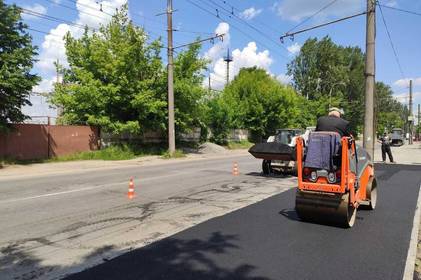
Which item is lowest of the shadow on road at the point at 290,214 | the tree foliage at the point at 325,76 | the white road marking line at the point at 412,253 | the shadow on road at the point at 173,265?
the white road marking line at the point at 412,253

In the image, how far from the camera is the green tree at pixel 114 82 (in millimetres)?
24562

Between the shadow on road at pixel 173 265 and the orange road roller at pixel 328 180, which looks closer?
the shadow on road at pixel 173 265

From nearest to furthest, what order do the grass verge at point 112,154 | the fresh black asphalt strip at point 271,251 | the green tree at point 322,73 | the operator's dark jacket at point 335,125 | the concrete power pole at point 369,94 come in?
the fresh black asphalt strip at point 271,251 < the operator's dark jacket at point 335,125 < the concrete power pole at point 369,94 < the grass verge at point 112,154 < the green tree at point 322,73

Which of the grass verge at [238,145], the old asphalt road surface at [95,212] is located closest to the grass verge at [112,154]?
the old asphalt road surface at [95,212]

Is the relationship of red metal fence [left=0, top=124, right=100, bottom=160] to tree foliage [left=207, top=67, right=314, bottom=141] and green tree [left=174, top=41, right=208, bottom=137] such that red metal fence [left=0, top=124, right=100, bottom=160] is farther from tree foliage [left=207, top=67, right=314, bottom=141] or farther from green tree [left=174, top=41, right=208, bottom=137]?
tree foliage [left=207, top=67, right=314, bottom=141]

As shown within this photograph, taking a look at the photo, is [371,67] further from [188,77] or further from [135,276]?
[188,77]

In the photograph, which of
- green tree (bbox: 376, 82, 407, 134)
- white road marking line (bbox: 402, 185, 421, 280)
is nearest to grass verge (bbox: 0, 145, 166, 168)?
white road marking line (bbox: 402, 185, 421, 280)

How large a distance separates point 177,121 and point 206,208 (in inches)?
753

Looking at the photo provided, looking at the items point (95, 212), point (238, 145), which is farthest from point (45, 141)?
point (238, 145)

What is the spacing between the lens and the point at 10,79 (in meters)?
17.2

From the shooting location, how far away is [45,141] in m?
22.0

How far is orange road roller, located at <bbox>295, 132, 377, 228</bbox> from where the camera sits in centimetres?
694

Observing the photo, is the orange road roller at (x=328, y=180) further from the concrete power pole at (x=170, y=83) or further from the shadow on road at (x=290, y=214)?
the concrete power pole at (x=170, y=83)

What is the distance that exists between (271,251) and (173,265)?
1.49m
